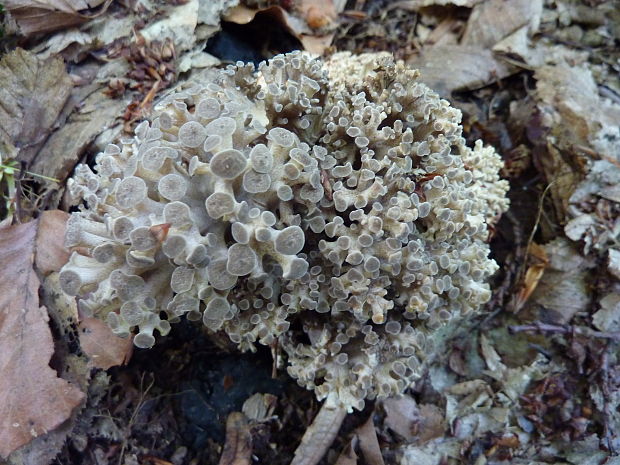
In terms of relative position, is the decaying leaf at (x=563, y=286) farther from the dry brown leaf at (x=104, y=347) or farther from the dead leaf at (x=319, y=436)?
the dry brown leaf at (x=104, y=347)

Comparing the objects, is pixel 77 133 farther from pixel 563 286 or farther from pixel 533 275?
pixel 563 286

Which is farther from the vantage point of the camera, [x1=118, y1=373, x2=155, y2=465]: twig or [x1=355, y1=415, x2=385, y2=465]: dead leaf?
[x1=355, y1=415, x2=385, y2=465]: dead leaf

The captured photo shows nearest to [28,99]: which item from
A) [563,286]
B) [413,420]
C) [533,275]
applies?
[413,420]

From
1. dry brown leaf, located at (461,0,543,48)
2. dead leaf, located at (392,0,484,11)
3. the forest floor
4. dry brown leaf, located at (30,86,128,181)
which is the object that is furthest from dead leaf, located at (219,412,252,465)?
dead leaf, located at (392,0,484,11)

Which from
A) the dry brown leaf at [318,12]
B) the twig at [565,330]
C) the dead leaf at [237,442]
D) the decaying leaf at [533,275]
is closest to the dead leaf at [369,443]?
the dead leaf at [237,442]

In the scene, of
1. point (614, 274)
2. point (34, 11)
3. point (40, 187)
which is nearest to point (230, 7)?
point (34, 11)

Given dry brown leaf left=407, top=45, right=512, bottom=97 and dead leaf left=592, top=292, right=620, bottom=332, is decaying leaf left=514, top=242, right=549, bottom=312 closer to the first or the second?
dead leaf left=592, top=292, right=620, bottom=332
